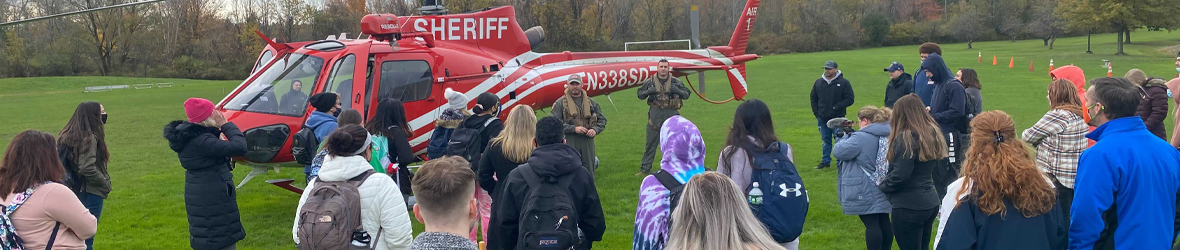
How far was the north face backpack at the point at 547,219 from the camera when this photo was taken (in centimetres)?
402

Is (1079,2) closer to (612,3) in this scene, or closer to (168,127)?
(612,3)

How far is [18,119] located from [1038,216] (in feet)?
82.9

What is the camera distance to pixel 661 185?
3.88 metres

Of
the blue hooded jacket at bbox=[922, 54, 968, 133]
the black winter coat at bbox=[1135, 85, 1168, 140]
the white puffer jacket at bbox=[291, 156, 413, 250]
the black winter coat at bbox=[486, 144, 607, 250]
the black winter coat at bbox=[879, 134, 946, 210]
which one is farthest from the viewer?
the blue hooded jacket at bbox=[922, 54, 968, 133]

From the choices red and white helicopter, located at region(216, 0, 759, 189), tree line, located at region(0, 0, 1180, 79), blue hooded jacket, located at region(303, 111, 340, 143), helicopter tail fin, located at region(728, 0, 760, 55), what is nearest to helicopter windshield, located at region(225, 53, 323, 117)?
red and white helicopter, located at region(216, 0, 759, 189)

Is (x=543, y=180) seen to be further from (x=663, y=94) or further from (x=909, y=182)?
(x=663, y=94)

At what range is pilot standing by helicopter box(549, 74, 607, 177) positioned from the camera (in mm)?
8820

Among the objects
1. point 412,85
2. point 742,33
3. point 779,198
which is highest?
point 742,33

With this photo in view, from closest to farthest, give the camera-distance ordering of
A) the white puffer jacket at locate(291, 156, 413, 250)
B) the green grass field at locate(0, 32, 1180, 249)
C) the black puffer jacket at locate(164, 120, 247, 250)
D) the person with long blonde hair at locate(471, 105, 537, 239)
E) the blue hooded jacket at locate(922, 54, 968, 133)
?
1. the white puffer jacket at locate(291, 156, 413, 250)
2. the person with long blonde hair at locate(471, 105, 537, 239)
3. the black puffer jacket at locate(164, 120, 247, 250)
4. the blue hooded jacket at locate(922, 54, 968, 133)
5. the green grass field at locate(0, 32, 1180, 249)

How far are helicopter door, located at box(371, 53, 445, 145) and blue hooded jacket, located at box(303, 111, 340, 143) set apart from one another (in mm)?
2184

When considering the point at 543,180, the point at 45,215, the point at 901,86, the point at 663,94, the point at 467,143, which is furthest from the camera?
the point at 663,94

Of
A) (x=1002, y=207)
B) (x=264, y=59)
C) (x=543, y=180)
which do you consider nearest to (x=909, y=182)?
(x=1002, y=207)

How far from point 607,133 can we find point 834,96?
632 centimetres

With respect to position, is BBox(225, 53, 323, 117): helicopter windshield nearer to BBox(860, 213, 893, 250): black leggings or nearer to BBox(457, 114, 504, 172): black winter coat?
BBox(457, 114, 504, 172): black winter coat
